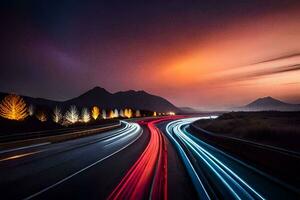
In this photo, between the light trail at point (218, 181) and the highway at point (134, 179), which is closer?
the highway at point (134, 179)

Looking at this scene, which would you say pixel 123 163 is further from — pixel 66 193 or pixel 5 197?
pixel 5 197

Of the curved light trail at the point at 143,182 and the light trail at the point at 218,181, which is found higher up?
the curved light trail at the point at 143,182

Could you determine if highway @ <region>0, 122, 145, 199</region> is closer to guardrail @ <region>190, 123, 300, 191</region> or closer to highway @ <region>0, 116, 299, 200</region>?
highway @ <region>0, 116, 299, 200</region>

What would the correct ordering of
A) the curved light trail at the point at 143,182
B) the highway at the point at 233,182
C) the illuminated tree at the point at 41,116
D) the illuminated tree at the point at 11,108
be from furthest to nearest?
the illuminated tree at the point at 41,116, the illuminated tree at the point at 11,108, the highway at the point at 233,182, the curved light trail at the point at 143,182

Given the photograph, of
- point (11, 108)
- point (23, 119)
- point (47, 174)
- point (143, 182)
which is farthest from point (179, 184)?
point (11, 108)

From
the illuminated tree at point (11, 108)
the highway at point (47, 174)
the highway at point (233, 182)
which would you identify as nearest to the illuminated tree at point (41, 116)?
the illuminated tree at point (11, 108)

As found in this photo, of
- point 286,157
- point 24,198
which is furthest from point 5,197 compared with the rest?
point 286,157

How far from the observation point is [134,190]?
9586 millimetres

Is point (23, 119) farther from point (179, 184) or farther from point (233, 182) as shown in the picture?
point (233, 182)

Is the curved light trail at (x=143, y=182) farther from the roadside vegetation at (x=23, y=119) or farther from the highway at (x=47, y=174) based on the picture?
the roadside vegetation at (x=23, y=119)

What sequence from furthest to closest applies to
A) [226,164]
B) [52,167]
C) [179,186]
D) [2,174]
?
[226,164] < [52,167] < [2,174] < [179,186]

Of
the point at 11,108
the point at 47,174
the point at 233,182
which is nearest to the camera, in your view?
the point at 233,182

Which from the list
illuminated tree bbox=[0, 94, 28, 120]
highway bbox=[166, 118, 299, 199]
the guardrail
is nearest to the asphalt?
highway bbox=[166, 118, 299, 199]

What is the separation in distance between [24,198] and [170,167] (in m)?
8.25
